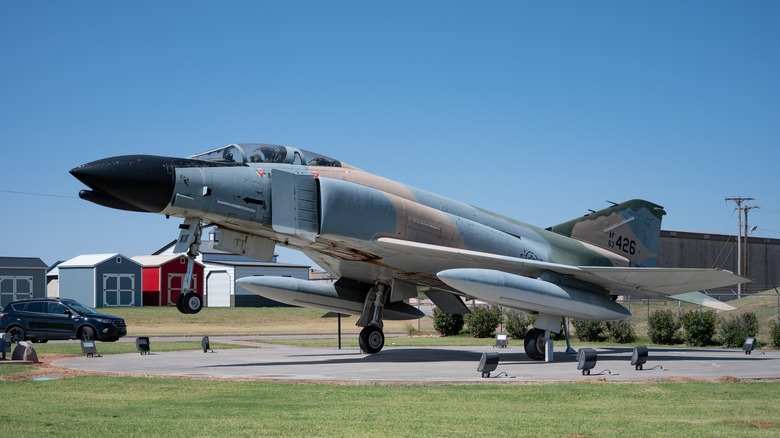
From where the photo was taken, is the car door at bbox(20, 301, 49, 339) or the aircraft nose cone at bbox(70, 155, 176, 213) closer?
the aircraft nose cone at bbox(70, 155, 176, 213)

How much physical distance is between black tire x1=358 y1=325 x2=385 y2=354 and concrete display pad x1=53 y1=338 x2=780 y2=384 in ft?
0.75

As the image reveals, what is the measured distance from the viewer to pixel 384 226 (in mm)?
19906

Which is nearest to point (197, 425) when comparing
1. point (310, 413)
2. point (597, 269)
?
point (310, 413)

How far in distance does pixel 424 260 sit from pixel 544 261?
4.03 meters

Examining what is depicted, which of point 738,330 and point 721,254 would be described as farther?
point 721,254

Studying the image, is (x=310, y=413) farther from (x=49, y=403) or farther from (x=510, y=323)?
(x=510, y=323)

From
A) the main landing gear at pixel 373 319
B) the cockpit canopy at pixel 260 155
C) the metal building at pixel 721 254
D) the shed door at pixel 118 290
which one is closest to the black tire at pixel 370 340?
the main landing gear at pixel 373 319

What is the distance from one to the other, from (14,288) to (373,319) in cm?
3545

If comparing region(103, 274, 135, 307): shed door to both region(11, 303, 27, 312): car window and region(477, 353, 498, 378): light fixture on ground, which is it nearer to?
region(11, 303, 27, 312): car window

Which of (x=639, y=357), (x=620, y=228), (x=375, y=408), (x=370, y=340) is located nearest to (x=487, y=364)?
(x=639, y=357)

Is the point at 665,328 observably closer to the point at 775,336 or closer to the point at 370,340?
the point at 775,336

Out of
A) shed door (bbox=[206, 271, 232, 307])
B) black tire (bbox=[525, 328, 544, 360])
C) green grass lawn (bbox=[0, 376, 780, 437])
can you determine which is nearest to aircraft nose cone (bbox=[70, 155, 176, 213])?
green grass lawn (bbox=[0, 376, 780, 437])

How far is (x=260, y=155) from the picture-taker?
18781 millimetres

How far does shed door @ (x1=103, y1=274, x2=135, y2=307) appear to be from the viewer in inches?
2217
